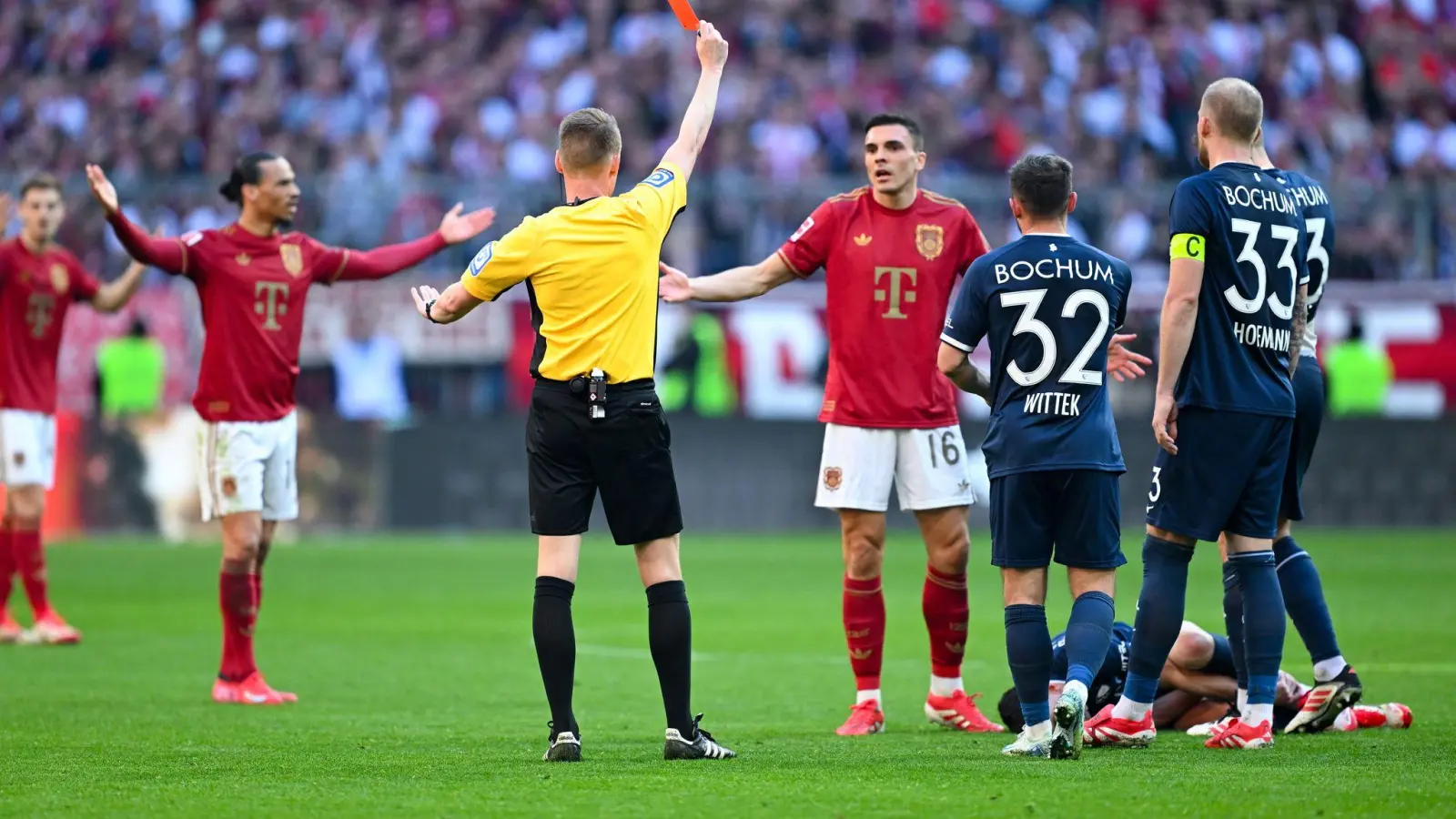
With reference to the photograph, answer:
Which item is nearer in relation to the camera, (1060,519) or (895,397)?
(1060,519)

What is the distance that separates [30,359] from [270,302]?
11.4 feet

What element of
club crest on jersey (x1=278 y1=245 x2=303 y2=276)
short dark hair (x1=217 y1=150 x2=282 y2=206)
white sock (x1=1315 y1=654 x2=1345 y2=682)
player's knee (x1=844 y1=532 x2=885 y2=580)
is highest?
short dark hair (x1=217 y1=150 x2=282 y2=206)

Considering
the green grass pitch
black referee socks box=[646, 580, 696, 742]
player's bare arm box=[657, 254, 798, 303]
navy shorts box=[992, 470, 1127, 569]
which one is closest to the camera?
the green grass pitch

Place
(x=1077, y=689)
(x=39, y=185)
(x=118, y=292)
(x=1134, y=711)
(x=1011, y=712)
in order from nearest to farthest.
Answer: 1. (x=1077, y=689)
2. (x=1134, y=711)
3. (x=1011, y=712)
4. (x=118, y=292)
5. (x=39, y=185)

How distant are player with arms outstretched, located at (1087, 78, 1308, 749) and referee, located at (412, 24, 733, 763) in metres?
1.75

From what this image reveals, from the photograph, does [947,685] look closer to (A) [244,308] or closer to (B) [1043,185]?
(B) [1043,185]

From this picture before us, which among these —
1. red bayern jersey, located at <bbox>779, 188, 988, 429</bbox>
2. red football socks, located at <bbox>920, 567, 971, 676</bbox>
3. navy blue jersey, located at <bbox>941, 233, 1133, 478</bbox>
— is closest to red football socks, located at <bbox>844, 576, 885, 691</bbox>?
red football socks, located at <bbox>920, 567, 971, 676</bbox>

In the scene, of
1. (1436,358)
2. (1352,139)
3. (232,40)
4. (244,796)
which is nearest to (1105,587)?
(244,796)

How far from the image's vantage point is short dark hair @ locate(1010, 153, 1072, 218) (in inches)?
276

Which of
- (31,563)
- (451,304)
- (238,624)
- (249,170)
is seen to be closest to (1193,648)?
(451,304)

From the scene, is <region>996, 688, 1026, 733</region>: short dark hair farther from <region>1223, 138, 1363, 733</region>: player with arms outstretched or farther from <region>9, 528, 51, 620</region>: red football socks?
<region>9, 528, 51, 620</region>: red football socks

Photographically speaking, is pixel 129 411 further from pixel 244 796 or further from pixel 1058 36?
pixel 244 796

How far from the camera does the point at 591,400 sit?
271 inches

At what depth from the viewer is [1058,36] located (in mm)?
26359
